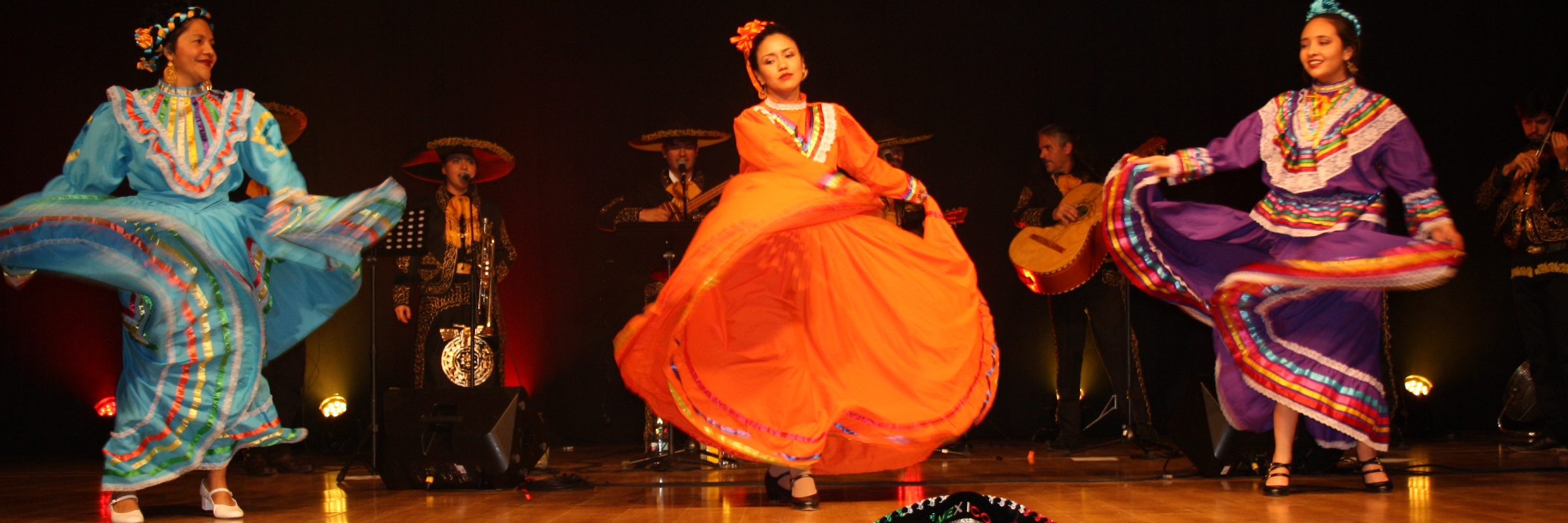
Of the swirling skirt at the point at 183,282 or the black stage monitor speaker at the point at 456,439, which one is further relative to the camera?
the black stage monitor speaker at the point at 456,439

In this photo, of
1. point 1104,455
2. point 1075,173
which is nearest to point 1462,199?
point 1075,173

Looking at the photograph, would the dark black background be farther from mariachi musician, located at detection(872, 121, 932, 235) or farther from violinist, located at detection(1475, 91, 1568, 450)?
violinist, located at detection(1475, 91, 1568, 450)

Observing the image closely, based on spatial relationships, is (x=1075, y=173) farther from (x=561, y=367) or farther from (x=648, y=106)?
(x=561, y=367)

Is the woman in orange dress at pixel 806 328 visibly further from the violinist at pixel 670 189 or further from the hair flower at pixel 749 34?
the violinist at pixel 670 189

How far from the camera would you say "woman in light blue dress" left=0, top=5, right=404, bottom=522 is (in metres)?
3.17

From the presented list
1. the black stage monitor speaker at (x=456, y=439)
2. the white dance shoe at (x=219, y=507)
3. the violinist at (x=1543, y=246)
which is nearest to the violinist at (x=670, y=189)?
the black stage monitor speaker at (x=456, y=439)

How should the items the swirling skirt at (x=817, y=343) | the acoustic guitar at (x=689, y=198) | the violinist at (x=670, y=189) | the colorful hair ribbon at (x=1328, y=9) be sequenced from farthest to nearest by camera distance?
1. the violinist at (x=670, y=189)
2. the acoustic guitar at (x=689, y=198)
3. the colorful hair ribbon at (x=1328, y=9)
4. the swirling skirt at (x=817, y=343)

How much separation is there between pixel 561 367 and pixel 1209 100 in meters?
4.17

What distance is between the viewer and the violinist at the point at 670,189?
5160 mm

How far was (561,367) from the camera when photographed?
6336 millimetres

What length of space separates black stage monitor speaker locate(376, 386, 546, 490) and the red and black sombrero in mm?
1617

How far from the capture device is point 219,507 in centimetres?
332

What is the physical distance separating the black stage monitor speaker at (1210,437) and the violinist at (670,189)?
2.27m

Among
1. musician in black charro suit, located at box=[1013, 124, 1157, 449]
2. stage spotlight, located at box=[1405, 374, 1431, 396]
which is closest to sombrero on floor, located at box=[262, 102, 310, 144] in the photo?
musician in black charro suit, located at box=[1013, 124, 1157, 449]
